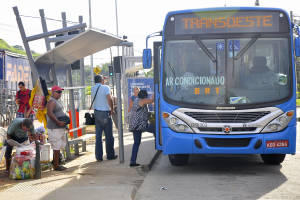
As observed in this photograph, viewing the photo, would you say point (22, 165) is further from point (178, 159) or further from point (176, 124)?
point (178, 159)

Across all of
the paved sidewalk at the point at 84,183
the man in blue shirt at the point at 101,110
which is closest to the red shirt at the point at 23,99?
the paved sidewalk at the point at 84,183

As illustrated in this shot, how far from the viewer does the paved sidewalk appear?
7570 mm

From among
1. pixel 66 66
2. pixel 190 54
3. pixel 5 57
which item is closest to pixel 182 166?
pixel 190 54

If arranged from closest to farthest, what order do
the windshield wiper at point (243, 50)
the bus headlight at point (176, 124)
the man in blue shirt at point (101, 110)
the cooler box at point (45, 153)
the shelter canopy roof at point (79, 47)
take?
the bus headlight at point (176, 124) < the windshield wiper at point (243, 50) < the shelter canopy roof at point (79, 47) < the cooler box at point (45, 153) < the man in blue shirt at point (101, 110)

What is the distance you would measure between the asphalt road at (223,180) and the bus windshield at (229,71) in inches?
53.3

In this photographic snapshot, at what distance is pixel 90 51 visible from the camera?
1145 centimetres

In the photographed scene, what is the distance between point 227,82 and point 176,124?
3.90 ft

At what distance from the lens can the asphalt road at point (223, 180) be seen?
7.77 metres

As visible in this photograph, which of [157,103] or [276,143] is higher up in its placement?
[157,103]

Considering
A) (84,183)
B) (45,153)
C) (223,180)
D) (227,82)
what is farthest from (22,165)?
(227,82)

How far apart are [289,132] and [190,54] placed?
88.3 inches

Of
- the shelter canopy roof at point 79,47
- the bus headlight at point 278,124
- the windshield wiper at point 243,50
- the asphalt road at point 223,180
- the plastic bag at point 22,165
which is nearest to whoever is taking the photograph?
the asphalt road at point 223,180

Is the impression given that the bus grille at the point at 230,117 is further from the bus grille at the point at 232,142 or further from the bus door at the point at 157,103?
the bus door at the point at 157,103

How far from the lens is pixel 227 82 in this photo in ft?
32.2
